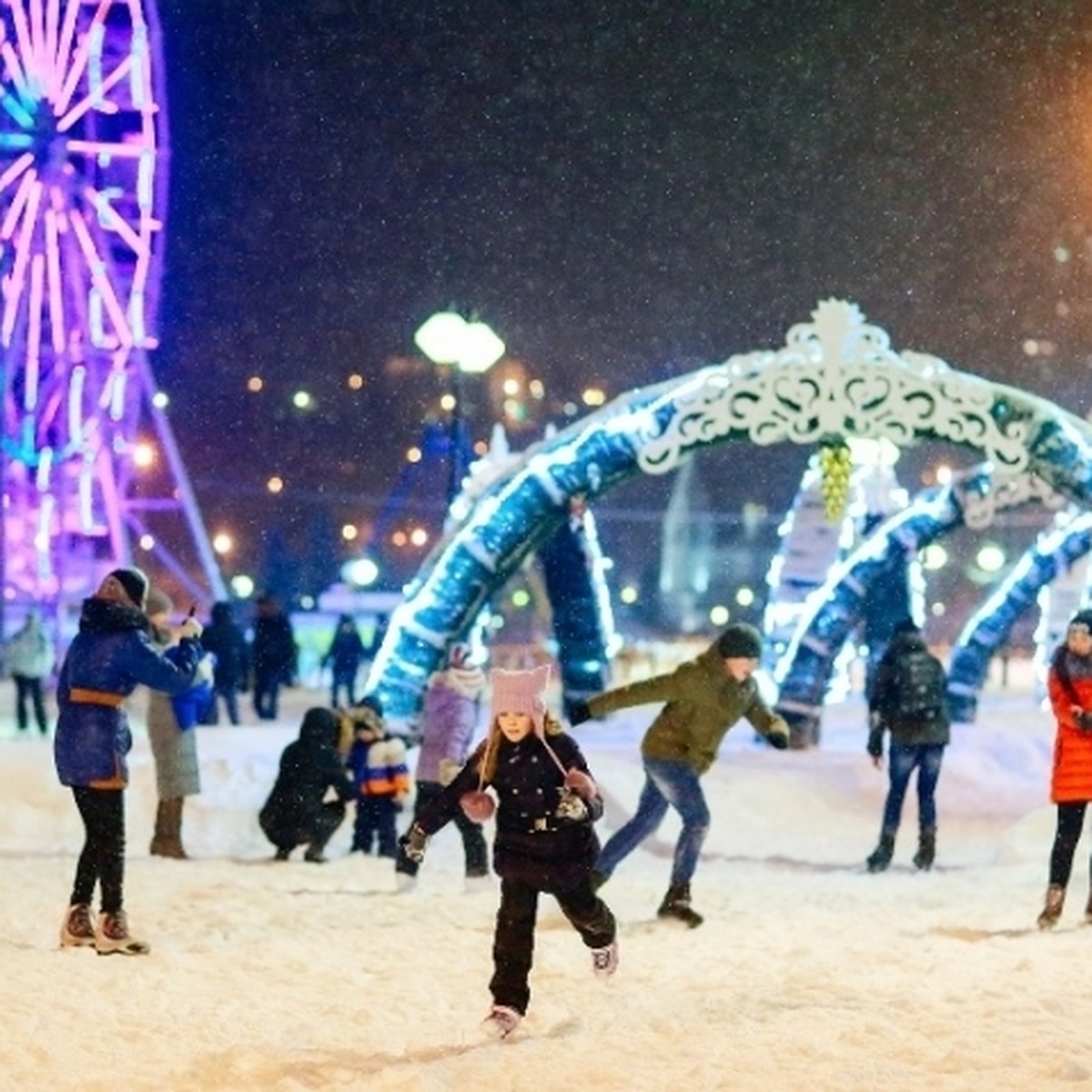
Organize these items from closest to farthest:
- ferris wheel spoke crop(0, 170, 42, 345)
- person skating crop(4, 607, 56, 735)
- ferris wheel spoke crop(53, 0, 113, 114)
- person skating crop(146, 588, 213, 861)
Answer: person skating crop(146, 588, 213, 861) → person skating crop(4, 607, 56, 735) → ferris wheel spoke crop(53, 0, 113, 114) → ferris wheel spoke crop(0, 170, 42, 345)

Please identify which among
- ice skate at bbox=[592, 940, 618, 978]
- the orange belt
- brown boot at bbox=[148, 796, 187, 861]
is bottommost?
brown boot at bbox=[148, 796, 187, 861]

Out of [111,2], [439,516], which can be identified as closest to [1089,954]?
[111,2]

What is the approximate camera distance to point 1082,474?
57.1ft

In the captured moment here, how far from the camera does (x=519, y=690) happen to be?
766 cm

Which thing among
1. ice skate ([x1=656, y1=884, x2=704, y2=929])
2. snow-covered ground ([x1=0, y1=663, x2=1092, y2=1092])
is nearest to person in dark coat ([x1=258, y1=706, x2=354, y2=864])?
snow-covered ground ([x1=0, y1=663, x2=1092, y2=1092])

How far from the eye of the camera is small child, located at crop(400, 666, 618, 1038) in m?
7.65

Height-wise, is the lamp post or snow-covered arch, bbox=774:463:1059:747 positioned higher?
the lamp post

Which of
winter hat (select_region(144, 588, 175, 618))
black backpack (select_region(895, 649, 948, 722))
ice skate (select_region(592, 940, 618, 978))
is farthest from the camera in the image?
black backpack (select_region(895, 649, 948, 722))

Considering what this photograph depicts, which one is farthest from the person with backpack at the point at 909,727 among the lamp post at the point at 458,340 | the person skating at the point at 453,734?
the lamp post at the point at 458,340

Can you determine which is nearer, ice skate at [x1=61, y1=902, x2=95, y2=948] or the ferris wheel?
ice skate at [x1=61, y1=902, x2=95, y2=948]

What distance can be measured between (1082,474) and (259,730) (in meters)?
8.08

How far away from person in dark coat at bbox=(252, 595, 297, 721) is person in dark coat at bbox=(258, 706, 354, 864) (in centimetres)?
1167

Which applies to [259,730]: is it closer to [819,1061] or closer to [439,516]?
[819,1061]

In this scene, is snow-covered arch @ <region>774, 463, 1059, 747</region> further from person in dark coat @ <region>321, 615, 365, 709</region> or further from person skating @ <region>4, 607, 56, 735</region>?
person in dark coat @ <region>321, 615, 365, 709</region>
